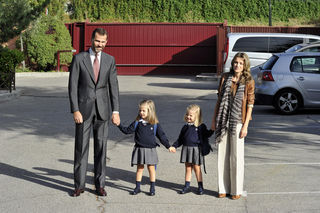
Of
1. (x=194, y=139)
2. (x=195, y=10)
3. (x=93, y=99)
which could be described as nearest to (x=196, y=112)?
(x=194, y=139)

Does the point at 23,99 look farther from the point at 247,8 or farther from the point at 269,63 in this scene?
the point at 247,8

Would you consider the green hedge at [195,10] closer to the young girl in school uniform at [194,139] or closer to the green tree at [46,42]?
the green tree at [46,42]

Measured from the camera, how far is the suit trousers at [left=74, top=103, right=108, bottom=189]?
6.68 m

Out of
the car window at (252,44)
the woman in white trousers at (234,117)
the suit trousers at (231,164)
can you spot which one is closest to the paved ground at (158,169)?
the suit trousers at (231,164)

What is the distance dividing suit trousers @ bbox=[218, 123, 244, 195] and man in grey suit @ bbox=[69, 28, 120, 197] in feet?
4.14

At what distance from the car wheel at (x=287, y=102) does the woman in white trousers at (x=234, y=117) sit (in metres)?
7.53

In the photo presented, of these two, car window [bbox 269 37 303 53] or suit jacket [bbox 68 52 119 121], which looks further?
car window [bbox 269 37 303 53]

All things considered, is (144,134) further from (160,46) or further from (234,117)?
(160,46)

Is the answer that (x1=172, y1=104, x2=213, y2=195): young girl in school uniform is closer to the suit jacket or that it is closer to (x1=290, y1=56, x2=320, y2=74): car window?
the suit jacket

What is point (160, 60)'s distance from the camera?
3030 centimetres

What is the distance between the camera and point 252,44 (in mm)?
20281

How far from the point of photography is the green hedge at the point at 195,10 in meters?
37.9

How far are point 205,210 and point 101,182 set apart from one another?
4.35 feet

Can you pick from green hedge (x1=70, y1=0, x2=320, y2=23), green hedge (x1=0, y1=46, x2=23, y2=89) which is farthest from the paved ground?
green hedge (x1=70, y1=0, x2=320, y2=23)
